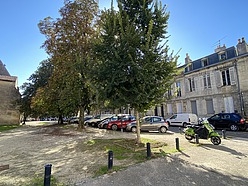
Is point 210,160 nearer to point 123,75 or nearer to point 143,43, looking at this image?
point 123,75

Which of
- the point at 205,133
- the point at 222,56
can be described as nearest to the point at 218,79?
the point at 222,56

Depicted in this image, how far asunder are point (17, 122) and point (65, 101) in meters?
20.1

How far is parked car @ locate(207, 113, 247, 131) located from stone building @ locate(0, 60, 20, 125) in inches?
1174

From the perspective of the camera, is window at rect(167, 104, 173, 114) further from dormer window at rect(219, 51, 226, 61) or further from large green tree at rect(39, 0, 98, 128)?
large green tree at rect(39, 0, 98, 128)

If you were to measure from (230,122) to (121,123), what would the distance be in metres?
9.87

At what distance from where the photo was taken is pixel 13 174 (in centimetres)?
519

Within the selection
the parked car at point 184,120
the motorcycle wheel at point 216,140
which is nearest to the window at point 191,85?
the parked car at point 184,120

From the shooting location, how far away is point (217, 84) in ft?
72.5

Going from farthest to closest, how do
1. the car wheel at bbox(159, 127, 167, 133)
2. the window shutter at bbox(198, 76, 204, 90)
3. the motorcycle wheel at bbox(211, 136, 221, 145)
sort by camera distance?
the window shutter at bbox(198, 76, 204, 90), the car wheel at bbox(159, 127, 167, 133), the motorcycle wheel at bbox(211, 136, 221, 145)

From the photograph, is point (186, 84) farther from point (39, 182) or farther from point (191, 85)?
point (39, 182)

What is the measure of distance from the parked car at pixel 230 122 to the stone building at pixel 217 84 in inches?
173

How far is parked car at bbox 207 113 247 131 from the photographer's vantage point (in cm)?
1462

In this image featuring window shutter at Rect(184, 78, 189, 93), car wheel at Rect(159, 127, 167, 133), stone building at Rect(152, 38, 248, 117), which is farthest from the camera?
window shutter at Rect(184, 78, 189, 93)

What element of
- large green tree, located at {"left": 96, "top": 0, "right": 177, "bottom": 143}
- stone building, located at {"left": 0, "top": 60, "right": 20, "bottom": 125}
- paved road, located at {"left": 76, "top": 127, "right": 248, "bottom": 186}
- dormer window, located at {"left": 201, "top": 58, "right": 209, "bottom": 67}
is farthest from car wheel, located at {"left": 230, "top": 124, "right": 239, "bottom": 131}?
stone building, located at {"left": 0, "top": 60, "right": 20, "bottom": 125}
